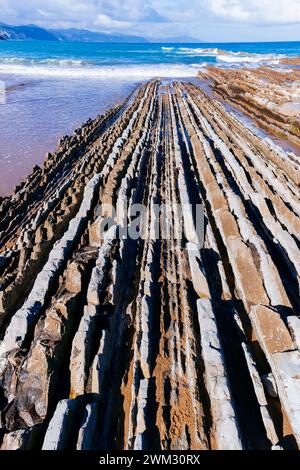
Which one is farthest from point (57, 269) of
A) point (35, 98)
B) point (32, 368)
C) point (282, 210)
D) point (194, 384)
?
point (35, 98)

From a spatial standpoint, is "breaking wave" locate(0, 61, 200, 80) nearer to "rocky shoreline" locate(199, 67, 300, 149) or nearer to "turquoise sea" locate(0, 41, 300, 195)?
"turquoise sea" locate(0, 41, 300, 195)

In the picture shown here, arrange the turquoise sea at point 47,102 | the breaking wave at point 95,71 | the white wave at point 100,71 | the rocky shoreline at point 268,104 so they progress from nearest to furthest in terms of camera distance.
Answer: the turquoise sea at point 47,102 → the rocky shoreline at point 268,104 → the white wave at point 100,71 → the breaking wave at point 95,71

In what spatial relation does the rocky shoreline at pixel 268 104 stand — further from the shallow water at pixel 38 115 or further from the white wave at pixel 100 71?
the white wave at pixel 100 71

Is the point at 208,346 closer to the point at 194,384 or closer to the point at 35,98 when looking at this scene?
the point at 194,384

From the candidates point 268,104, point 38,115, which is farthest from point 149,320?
point 268,104

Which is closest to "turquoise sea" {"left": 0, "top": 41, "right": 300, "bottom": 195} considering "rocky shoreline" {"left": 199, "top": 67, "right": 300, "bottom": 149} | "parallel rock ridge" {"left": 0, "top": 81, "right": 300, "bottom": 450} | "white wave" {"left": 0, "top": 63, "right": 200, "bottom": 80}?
"white wave" {"left": 0, "top": 63, "right": 200, "bottom": 80}

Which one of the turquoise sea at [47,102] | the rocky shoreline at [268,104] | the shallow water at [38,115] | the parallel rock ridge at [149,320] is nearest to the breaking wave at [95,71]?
the turquoise sea at [47,102]
